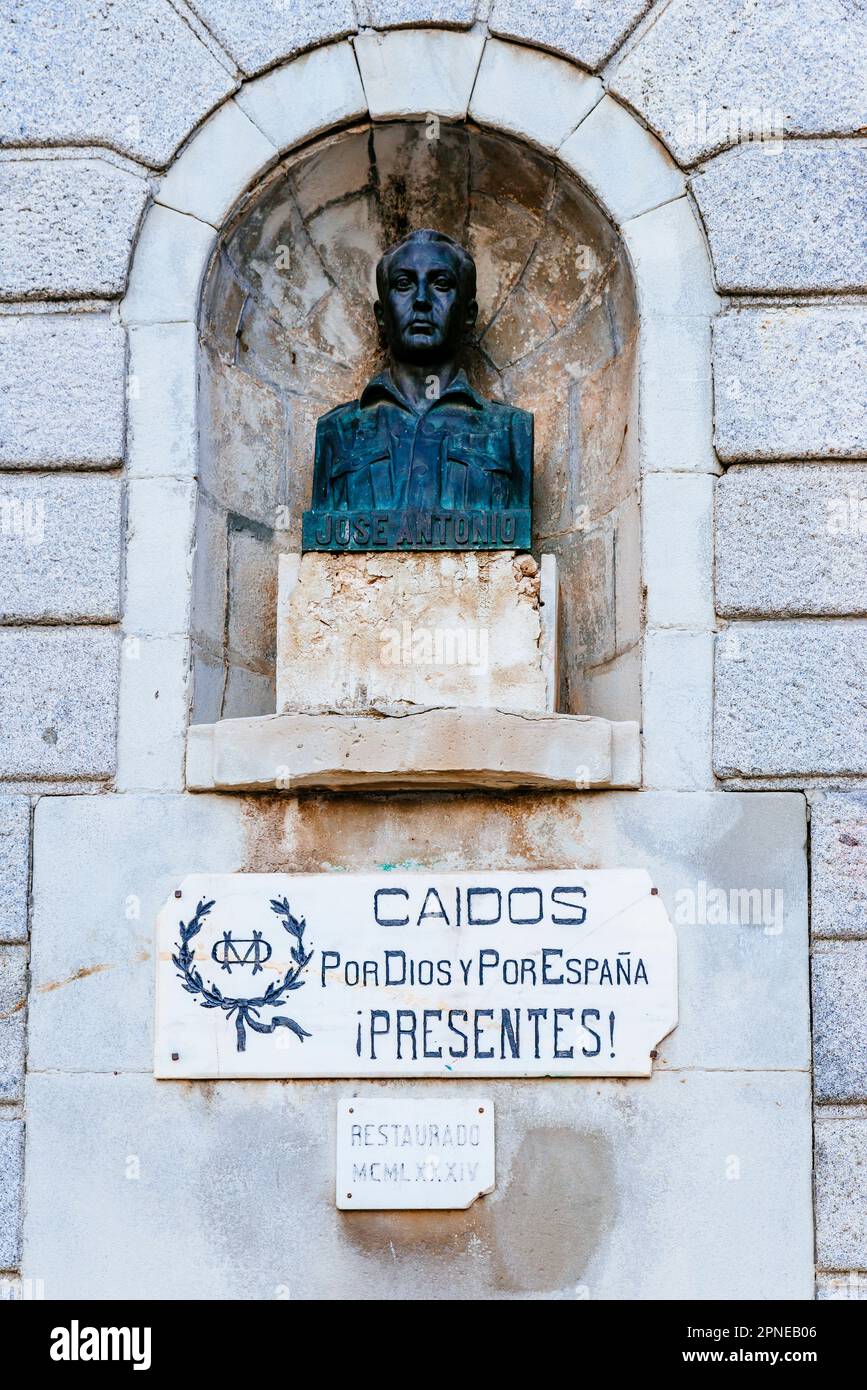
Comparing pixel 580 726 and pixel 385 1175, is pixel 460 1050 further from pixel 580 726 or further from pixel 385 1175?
pixel 580 726

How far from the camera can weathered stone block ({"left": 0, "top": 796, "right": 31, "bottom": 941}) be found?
599cm

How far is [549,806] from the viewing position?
5.99 m

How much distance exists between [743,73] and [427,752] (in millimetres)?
2456

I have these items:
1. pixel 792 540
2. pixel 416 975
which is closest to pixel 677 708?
pixel 792 540

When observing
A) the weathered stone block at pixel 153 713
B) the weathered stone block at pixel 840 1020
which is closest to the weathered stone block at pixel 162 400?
the weathered stone block at pixel 153 713

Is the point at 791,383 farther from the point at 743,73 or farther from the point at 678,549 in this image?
the point at 743,73

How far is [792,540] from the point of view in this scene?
20.1 feet

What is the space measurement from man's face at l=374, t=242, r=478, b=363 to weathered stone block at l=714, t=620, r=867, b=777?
1533mm

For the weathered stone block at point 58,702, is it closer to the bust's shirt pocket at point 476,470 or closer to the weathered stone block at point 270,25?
the bust's shirt pocket at point 476,470

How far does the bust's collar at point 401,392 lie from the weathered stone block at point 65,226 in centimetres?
94

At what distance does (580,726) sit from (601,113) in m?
2.06

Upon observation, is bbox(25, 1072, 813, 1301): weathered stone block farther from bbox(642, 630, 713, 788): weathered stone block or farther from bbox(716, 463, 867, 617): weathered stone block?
bbox(716, 463, 867, 617): weathered stone block
